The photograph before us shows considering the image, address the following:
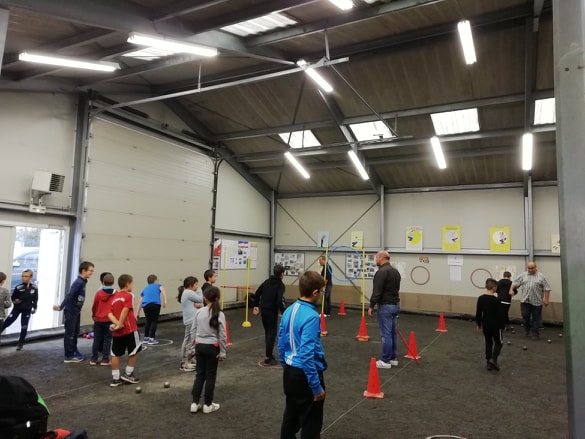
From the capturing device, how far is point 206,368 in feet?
14.2

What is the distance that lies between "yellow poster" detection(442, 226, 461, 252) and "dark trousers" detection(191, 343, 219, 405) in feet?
33.3

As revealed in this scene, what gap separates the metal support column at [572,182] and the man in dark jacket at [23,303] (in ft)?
26.1

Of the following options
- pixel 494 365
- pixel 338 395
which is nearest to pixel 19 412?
pixel 338 395

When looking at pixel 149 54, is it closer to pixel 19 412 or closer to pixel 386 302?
pixel 386 302

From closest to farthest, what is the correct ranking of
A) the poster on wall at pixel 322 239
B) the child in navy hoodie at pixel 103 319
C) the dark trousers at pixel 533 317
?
1. the child in navy hoodie at pixel 103 319
2. the dark trousers at pixel 533 317
3. the poster on wall at pixel 322 239

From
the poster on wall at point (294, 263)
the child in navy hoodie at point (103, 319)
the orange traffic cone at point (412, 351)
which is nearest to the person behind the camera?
the child in navy hoodie at point (103, 319)

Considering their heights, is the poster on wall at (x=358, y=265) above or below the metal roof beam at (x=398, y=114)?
below

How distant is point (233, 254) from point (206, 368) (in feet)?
30.0

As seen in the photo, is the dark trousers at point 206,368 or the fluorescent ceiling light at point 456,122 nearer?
the dark trousers at point 206,368

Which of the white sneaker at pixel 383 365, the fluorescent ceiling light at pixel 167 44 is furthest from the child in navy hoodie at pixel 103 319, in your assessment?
the white sneaker at pixel 383 365

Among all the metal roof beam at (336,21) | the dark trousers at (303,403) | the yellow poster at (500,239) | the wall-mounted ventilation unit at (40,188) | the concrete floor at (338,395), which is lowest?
the concrete floor at (338,395)

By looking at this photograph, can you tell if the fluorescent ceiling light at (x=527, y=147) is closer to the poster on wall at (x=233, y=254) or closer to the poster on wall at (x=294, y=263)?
the poster on wall at (x=294, y=263)

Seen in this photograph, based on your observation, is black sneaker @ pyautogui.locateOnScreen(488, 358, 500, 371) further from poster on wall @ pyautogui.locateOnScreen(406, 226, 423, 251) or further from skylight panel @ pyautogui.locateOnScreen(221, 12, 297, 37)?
poster on wall @ pyautogui.locateOnScreen(406, 226, 423, 251)

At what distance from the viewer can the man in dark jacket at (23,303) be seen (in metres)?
7.03
